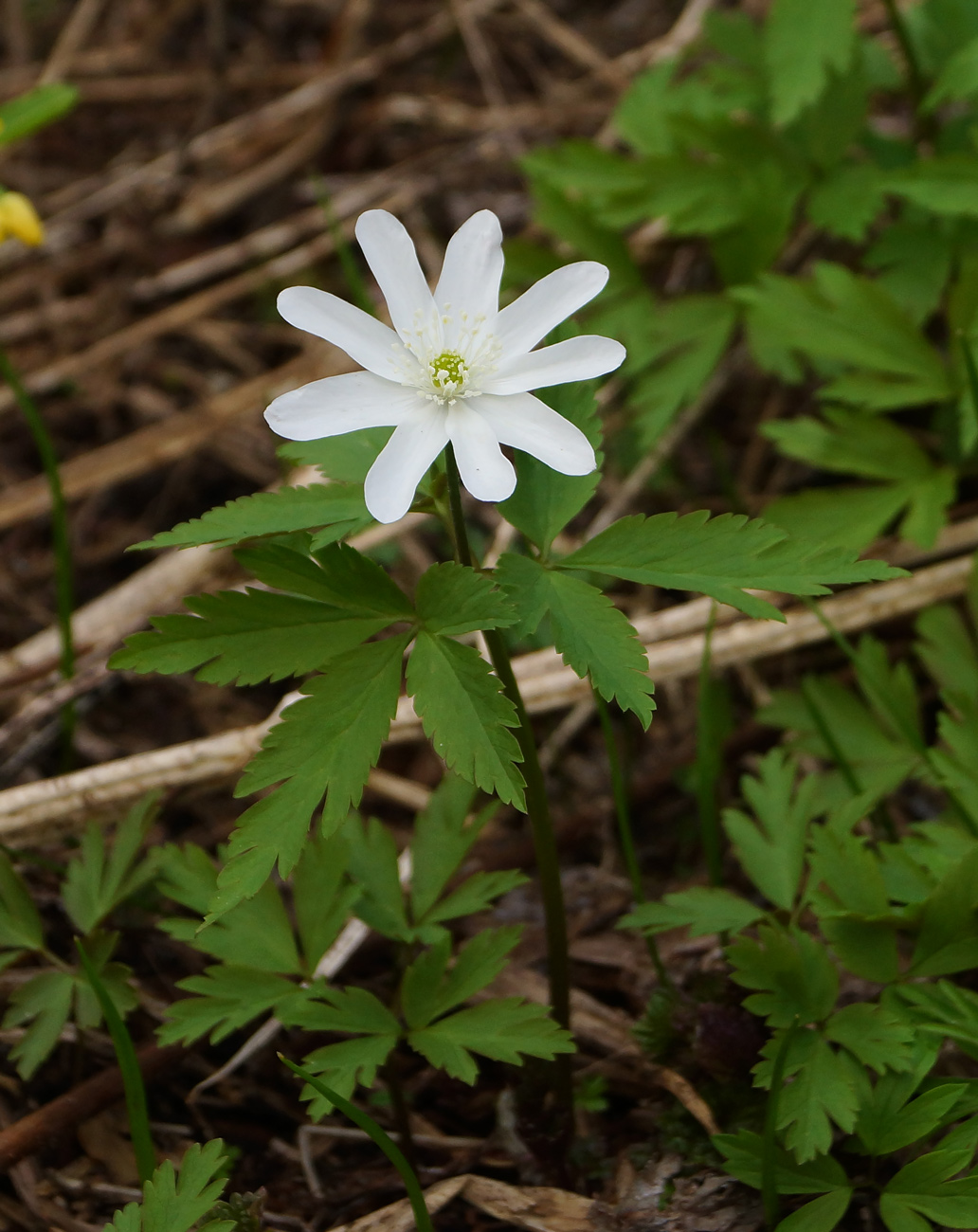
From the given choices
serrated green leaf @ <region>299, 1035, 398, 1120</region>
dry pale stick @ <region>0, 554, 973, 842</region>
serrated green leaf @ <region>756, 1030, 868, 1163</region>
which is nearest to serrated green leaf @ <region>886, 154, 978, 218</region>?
dry pale stick @ <region>0, 554, 973, 842</region>

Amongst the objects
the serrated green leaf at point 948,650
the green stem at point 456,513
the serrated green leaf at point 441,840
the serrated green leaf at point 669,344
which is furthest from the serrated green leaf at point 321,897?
the serrated green leaf at point 669,344

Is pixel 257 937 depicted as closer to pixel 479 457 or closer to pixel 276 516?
pixel 276 516

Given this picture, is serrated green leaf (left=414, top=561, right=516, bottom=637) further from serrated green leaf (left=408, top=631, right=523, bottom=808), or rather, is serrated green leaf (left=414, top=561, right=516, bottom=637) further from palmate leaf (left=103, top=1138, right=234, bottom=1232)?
palmate leaf (left=103, top=1138, right=234, bottom=1232)

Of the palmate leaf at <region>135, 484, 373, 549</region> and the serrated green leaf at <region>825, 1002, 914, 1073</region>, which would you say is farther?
the serrated green leaf at <region>825, 1002, 914, 1073</region>

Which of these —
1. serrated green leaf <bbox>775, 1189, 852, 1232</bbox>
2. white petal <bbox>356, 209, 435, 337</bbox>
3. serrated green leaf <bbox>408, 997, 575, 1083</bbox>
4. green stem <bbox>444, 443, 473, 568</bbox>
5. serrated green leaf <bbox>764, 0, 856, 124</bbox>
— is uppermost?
serrated green leaf <bbox>764, 0, 856, 124</bbox>

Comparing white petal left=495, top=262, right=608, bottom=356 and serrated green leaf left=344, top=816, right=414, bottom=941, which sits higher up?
white petal left=495, top=262, right=608, bottom=356

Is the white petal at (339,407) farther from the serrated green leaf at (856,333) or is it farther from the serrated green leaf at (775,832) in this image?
the serrated green leaf at (856,333)

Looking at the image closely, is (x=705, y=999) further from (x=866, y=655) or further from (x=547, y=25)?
(x=547, y=25)
